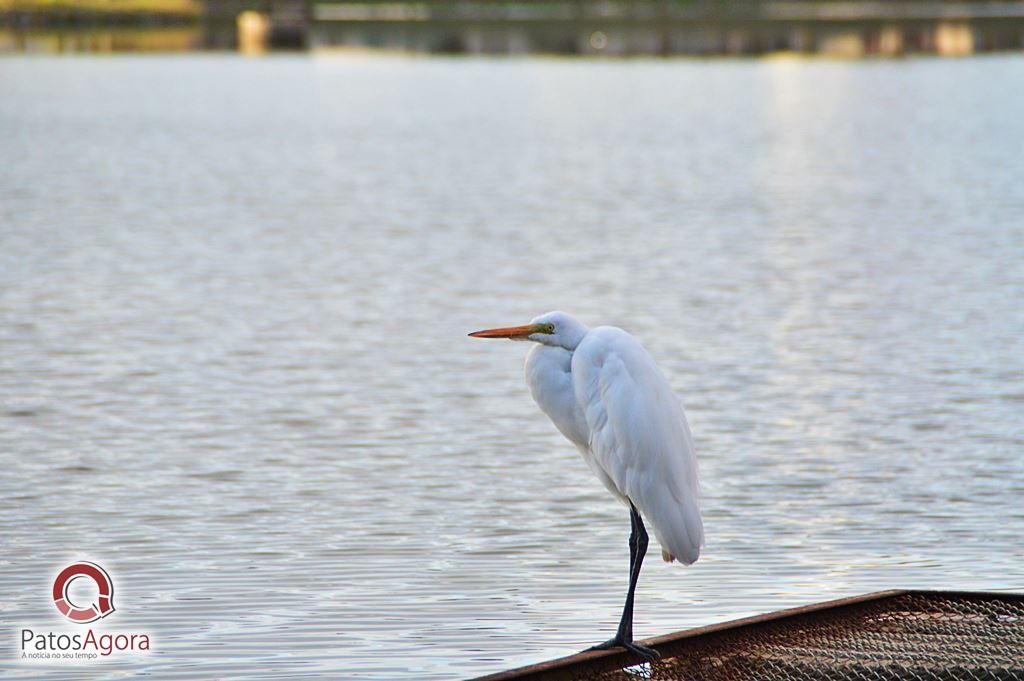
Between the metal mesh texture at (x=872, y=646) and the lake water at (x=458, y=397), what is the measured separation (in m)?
0.83

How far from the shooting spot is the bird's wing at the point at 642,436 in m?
5.56

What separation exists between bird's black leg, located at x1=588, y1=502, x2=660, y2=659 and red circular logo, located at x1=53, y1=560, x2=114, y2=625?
2040mm

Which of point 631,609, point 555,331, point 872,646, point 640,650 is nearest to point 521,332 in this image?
point 555,331

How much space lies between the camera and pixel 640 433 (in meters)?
5.56

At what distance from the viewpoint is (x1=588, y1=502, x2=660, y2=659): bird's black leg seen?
18.3 ft

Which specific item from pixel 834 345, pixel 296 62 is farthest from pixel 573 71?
pixel 834 345

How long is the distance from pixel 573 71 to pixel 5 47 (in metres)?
36.1

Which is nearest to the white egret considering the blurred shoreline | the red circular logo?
the red circular logo

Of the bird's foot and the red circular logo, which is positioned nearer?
the bird's foot

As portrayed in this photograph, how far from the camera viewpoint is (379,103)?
50625mm

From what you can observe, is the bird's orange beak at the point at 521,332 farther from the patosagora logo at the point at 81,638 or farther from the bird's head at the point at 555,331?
the patosagora logo at the point at 81,638

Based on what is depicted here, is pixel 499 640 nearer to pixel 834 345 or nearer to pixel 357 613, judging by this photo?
pixel 357 613

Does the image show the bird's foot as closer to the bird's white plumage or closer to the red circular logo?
the bird's white plumage

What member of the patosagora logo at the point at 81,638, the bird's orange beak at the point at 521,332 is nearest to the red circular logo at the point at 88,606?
the patosagora logo at the point at 81,638
